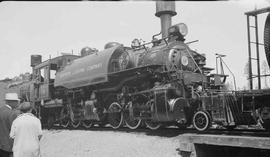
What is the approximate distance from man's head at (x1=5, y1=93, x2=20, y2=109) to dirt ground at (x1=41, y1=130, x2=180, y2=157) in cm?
317

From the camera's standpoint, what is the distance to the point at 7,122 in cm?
A: 597

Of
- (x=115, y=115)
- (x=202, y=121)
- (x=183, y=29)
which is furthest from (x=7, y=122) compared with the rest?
(x=183, y=29)

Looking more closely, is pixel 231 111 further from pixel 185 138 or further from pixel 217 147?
pixel 185 138

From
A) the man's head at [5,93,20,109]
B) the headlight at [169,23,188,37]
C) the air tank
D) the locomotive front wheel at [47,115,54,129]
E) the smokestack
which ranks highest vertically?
the smokestack

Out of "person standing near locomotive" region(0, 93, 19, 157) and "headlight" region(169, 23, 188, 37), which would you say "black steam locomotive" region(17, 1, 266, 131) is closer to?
"headlight" region(169, 23, 188, 37)

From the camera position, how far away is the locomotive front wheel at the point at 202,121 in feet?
32.2

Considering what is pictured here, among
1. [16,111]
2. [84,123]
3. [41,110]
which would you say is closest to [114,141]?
[16,111]

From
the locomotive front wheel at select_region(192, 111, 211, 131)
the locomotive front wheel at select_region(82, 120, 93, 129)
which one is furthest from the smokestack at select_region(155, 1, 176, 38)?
the locomotive front wheel at select_region(192, 111, 211, 131)

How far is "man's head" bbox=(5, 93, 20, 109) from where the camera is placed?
6084 millimetres

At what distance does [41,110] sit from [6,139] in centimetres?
1346

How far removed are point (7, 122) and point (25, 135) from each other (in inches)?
32.8

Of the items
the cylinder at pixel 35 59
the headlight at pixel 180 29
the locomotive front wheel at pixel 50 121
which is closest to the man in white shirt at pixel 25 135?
the headlight at pixel 180 29

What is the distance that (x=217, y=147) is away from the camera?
6.94 m

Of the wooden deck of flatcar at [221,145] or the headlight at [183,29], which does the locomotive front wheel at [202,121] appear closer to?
the wooden deck of flatcar at [221,145]
